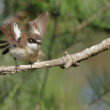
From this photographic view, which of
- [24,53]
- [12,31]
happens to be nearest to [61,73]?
[24,53]

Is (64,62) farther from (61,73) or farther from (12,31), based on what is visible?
(61,73)

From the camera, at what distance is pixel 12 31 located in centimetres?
158

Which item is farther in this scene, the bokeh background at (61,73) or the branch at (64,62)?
the bokeh background at (61,73)

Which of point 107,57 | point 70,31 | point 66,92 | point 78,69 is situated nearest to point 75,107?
point 66,92

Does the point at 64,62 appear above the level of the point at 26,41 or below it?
below

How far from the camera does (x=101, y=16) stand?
6.61ft

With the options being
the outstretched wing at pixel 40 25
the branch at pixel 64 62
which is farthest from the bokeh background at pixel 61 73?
the branch at pixel 64 62

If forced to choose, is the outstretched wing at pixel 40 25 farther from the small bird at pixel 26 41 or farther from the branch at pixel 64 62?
the branch at pixel 64 62

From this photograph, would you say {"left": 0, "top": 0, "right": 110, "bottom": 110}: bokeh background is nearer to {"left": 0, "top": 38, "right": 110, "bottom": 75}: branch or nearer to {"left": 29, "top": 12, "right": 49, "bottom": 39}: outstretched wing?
{"left": 29, "top": 12, "right": 49, "bottom": 39}: outstretched wing

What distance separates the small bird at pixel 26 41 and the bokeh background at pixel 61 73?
67mm

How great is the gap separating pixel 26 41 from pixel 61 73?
0.34 m

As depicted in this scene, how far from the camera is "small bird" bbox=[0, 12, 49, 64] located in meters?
1.61

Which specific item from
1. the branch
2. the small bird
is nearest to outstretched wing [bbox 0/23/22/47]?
the small bird

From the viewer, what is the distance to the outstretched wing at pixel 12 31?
1.57 metres
